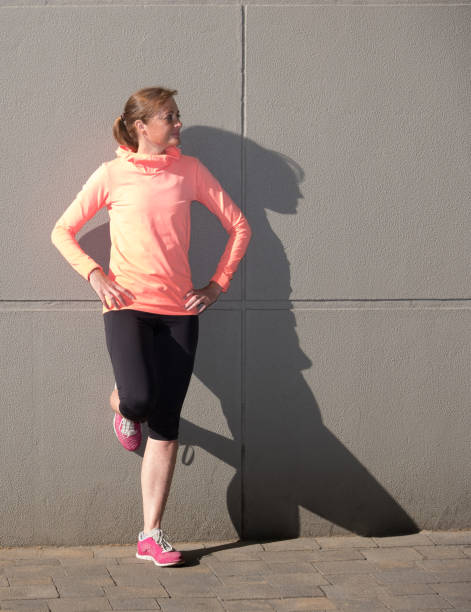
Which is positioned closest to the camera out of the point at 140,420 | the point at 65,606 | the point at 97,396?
the point at 65,606

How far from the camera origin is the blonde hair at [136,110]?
16.3 ft

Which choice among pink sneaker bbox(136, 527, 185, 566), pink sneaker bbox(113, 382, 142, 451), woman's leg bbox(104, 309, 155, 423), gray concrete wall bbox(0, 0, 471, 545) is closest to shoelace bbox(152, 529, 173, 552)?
pink sneaker bbox(136, 527, 185, 566)

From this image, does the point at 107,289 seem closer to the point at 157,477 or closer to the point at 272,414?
the point at 157,477

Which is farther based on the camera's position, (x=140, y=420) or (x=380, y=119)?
(x=380, y=119)

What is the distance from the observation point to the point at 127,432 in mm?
5238

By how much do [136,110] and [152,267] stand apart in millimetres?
768

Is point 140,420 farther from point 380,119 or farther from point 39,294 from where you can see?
point 380,119

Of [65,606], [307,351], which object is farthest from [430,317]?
[65,606]

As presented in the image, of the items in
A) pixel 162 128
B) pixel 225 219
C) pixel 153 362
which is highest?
pixel 162 128

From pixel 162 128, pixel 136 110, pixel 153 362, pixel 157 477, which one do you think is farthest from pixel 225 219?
pixel 157 477

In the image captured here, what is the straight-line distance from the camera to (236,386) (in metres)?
5.48

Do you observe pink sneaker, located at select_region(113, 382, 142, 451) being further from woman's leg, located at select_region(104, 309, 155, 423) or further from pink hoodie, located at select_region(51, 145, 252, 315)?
pink hoodie, located at select_region(51, 145, 252, 315)

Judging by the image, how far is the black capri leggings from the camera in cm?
491

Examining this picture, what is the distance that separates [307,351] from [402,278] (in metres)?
0.64
